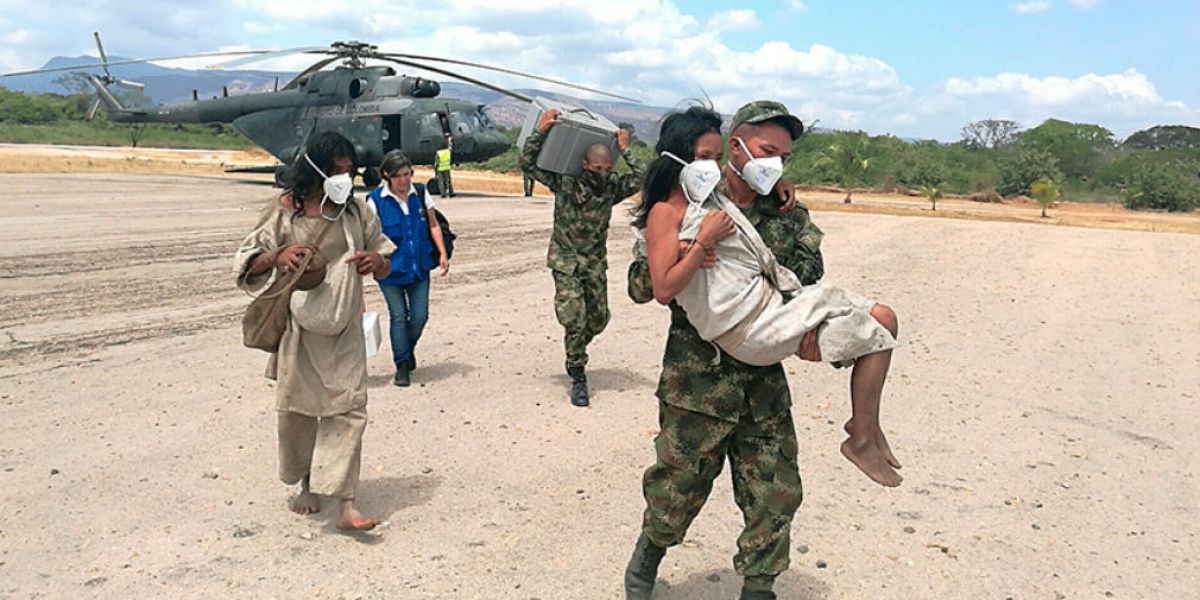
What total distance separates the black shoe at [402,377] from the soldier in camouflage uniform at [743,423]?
3.60m

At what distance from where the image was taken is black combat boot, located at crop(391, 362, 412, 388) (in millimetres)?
6473

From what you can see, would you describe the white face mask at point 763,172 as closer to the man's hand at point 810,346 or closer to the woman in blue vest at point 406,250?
the man's hand at point 810,346

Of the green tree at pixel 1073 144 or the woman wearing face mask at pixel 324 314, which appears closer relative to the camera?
the woman wearing face mask at pixel 324 314

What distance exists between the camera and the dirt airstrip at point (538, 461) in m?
3.76

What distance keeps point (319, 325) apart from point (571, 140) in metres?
2.36

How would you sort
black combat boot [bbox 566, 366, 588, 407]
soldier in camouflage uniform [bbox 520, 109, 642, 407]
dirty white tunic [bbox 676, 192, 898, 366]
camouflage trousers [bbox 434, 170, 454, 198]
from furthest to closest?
camouflage trousers [bbox 434, 170, 454, 198], black combat boot [bbox 566, 366, 588, 407], soldier in camouflage uniform [bbox 520, 109, 642, 407], dirty white tunic [bbox 676, 192, 898, 366]

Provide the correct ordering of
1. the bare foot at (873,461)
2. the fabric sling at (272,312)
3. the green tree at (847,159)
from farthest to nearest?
1. the green tree at (847,159)
2. the fabric sling at (272,312)
3. the bare foot at (873,461)

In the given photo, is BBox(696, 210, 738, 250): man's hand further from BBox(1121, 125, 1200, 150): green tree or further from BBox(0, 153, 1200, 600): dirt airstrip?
BBox(1121, 125, 1200, 150): green tree

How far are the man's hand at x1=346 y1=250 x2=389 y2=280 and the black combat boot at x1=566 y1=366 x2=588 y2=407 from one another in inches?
92.8

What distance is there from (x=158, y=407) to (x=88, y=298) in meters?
4.26

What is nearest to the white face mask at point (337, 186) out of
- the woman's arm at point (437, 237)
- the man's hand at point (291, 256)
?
the man's hand at point (291, 256)

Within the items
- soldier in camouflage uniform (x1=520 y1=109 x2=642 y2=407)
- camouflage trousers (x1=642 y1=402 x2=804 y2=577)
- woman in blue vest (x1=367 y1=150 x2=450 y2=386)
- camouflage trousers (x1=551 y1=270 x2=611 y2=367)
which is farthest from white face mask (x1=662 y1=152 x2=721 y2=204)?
woman in blue vest (x1=367 y1=150 x2=450 y2=386)

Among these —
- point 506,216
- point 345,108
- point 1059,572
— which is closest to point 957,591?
point 1059,572

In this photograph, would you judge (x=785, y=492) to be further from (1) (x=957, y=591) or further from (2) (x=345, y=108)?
(2) (x=345, y=108)
